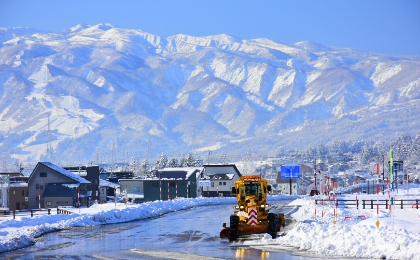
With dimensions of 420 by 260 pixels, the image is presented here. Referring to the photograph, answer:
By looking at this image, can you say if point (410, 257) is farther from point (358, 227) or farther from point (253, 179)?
point (253, 179)

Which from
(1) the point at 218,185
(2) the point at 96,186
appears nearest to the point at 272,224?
(2) the point at 96,186

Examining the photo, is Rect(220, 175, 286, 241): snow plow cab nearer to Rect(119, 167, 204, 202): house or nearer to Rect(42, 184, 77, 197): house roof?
Rect(42, 184, 77, 197): house roof

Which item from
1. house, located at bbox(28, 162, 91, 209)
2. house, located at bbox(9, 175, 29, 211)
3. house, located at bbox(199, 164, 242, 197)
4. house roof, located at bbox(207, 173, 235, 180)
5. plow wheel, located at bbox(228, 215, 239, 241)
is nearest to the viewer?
plow wheel, located at bbox(228, 215, 239, 241)

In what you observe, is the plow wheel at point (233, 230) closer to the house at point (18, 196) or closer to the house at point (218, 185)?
the house at point (18, 196)

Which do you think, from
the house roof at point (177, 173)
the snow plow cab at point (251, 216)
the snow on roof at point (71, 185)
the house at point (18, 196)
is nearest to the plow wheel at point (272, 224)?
the snow plow cab at point (251, 216)

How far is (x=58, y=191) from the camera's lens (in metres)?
98.2

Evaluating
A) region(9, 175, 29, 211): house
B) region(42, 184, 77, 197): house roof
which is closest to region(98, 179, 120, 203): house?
region(42, 184, 77, 197): house roof

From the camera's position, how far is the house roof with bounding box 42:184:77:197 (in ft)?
320

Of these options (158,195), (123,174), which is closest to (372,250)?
(158,195)

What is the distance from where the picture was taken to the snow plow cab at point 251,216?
113ft

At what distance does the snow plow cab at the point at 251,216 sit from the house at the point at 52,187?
6360 centimetres

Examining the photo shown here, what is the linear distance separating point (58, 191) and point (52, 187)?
123cm

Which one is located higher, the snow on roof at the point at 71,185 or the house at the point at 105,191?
the snow on roof at the point at 71,185

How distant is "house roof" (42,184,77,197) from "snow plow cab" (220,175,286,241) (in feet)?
208
